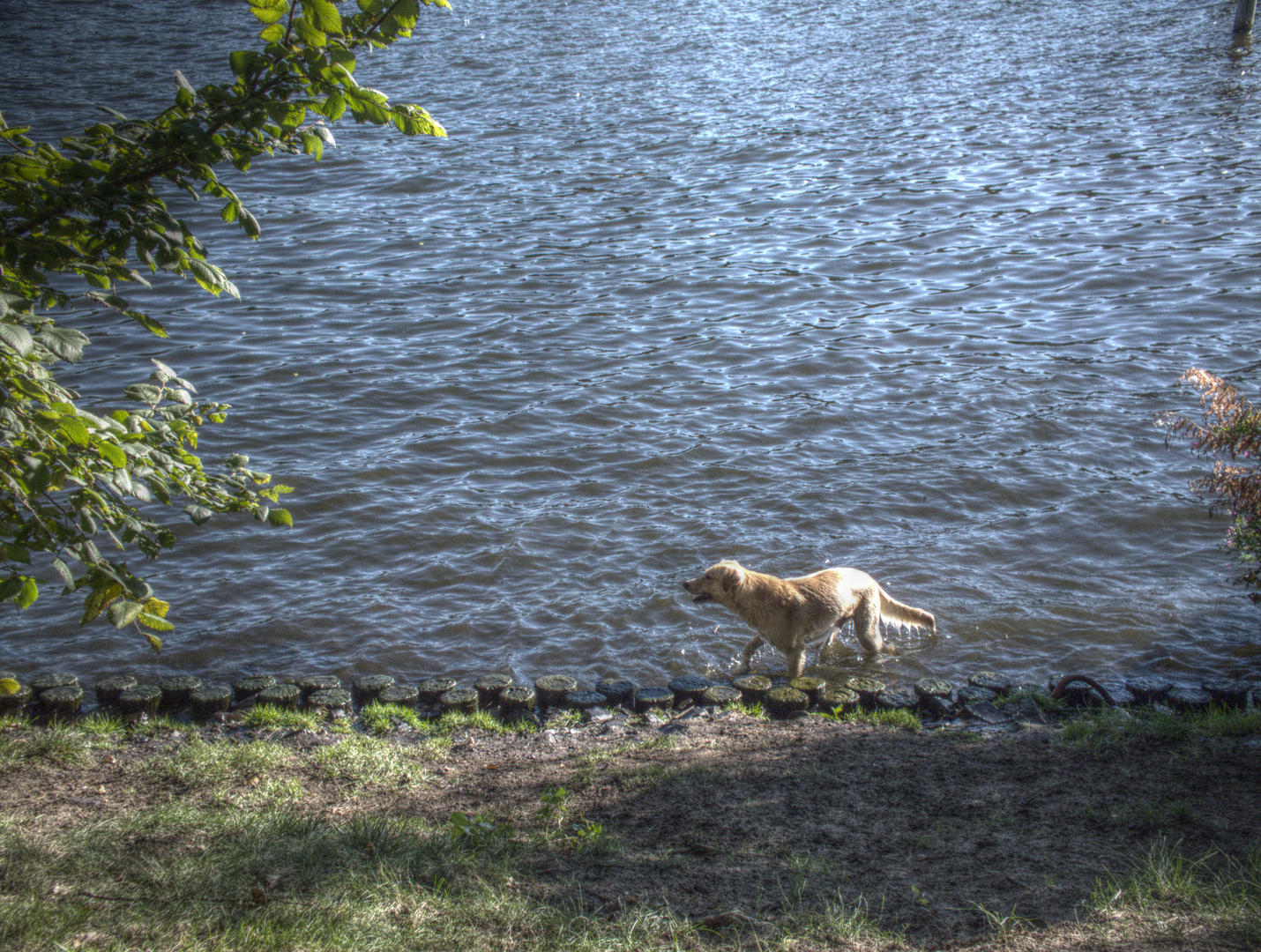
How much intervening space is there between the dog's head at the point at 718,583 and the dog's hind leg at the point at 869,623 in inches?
44.6

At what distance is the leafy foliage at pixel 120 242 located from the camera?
329 cm

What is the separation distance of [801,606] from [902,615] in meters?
1.11

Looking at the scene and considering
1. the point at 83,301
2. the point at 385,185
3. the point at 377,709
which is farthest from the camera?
the point at 385,185

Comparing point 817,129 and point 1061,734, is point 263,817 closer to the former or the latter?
point 1061,734

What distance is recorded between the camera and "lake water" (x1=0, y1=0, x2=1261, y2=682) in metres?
8.75

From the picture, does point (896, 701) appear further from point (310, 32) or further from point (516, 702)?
point (310, 32)

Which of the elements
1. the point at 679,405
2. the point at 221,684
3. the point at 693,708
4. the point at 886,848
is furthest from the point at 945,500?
the point at 221,684

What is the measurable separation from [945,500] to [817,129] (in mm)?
17444

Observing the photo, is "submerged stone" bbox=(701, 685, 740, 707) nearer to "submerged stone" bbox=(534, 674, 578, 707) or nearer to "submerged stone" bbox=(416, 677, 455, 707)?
"submerged stone" bbox=(534, 674, 578, 707)

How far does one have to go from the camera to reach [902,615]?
8422mm

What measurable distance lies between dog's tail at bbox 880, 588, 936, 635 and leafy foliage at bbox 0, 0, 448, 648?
20.1ft

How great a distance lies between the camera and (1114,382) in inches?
515

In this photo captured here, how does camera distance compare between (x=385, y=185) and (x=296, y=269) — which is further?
(x=385, y=185)

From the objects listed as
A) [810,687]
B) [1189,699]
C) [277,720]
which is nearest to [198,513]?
[277,720]
